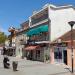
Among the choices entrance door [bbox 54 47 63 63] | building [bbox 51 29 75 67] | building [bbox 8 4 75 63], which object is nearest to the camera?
building [bbox 51 29 75 67]

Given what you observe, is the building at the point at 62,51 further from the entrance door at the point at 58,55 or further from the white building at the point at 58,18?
the white building at the point at 58,18

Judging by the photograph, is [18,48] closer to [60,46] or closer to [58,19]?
[58,19]

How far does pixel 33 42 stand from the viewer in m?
45.7

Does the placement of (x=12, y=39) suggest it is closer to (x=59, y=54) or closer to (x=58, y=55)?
(x=58, y=55)

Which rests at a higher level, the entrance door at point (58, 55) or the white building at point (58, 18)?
the white building at point (58, 18)

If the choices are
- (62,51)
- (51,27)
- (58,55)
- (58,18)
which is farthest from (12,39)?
(62,51)

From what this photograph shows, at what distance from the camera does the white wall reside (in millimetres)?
39312

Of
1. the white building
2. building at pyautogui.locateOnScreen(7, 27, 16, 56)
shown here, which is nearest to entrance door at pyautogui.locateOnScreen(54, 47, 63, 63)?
the white building

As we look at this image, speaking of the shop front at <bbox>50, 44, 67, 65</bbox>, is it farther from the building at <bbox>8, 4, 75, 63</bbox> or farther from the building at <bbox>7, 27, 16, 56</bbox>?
the building at <bbox>7, 27, 16, 56</bbox>

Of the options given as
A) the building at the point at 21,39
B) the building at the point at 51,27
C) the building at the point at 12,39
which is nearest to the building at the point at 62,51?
the building at the point at 51,27

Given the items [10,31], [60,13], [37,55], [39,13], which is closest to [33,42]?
[37,55]

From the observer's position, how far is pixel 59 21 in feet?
131

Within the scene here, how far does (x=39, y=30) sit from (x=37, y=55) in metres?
5.82

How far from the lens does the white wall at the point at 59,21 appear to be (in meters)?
39.3
